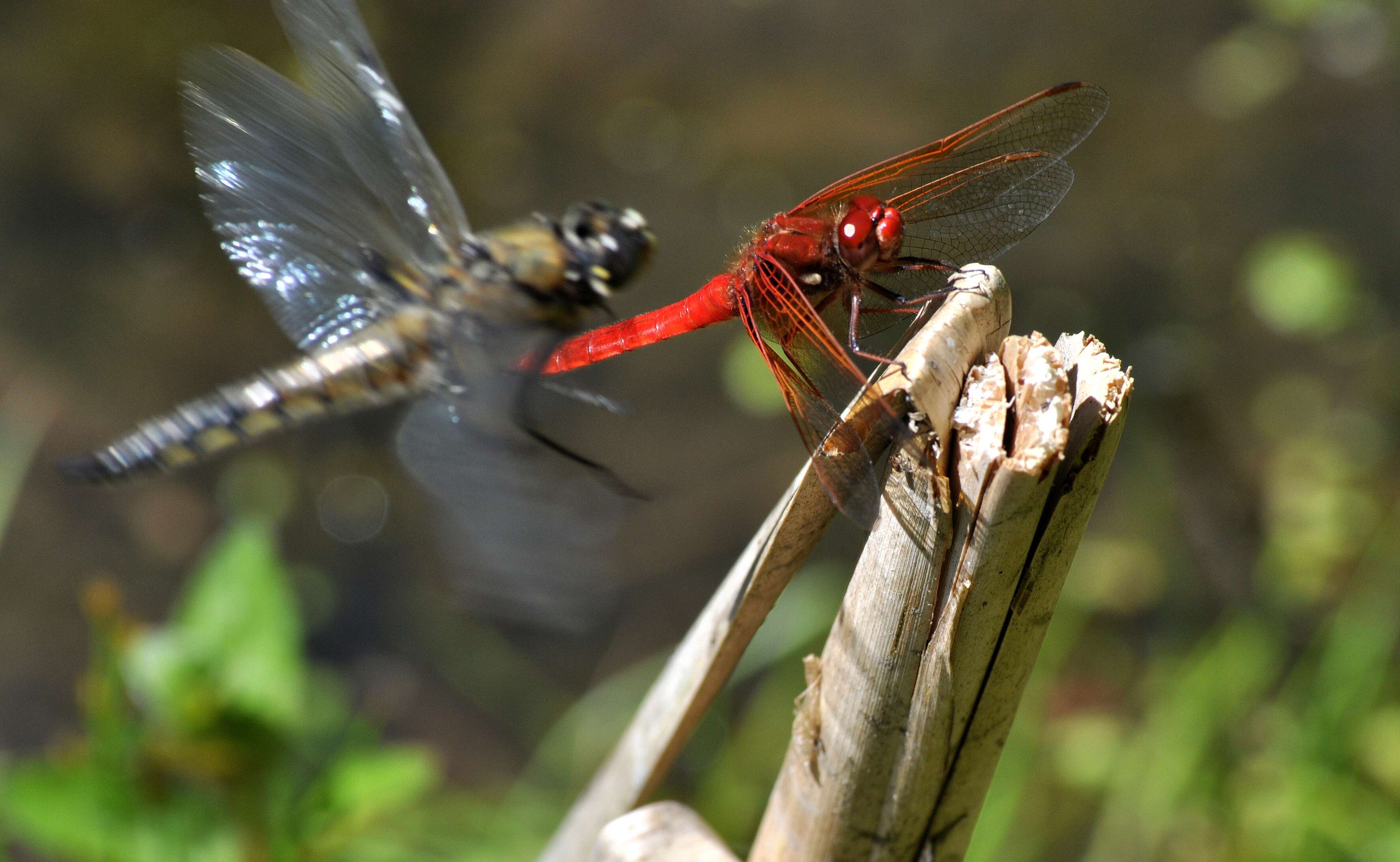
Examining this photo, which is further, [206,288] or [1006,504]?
[206,288]

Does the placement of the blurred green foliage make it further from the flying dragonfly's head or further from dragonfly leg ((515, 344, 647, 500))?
the flying dragonfly's head

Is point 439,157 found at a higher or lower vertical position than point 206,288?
higher

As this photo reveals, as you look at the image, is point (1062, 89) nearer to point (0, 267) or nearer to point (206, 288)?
point (206, 288)

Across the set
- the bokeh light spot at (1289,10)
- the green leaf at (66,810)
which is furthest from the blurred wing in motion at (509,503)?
the bokeh light spot at (1289,10)

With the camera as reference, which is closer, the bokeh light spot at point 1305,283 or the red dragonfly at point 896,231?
the red dragonfly at point 896,231

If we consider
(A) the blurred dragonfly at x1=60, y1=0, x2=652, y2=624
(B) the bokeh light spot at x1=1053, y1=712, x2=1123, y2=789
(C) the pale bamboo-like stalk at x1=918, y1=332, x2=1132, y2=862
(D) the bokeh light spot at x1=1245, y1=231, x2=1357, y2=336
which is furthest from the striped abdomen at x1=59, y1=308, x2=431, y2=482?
(D) the bokeh light spot at x1=1245, y1=231, x2=1357, y2=336

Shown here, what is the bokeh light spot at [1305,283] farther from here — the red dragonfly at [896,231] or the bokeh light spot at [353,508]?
the bokeh light spot at [353,508]

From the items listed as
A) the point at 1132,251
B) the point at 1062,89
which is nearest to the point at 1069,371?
the point at 1062,89
